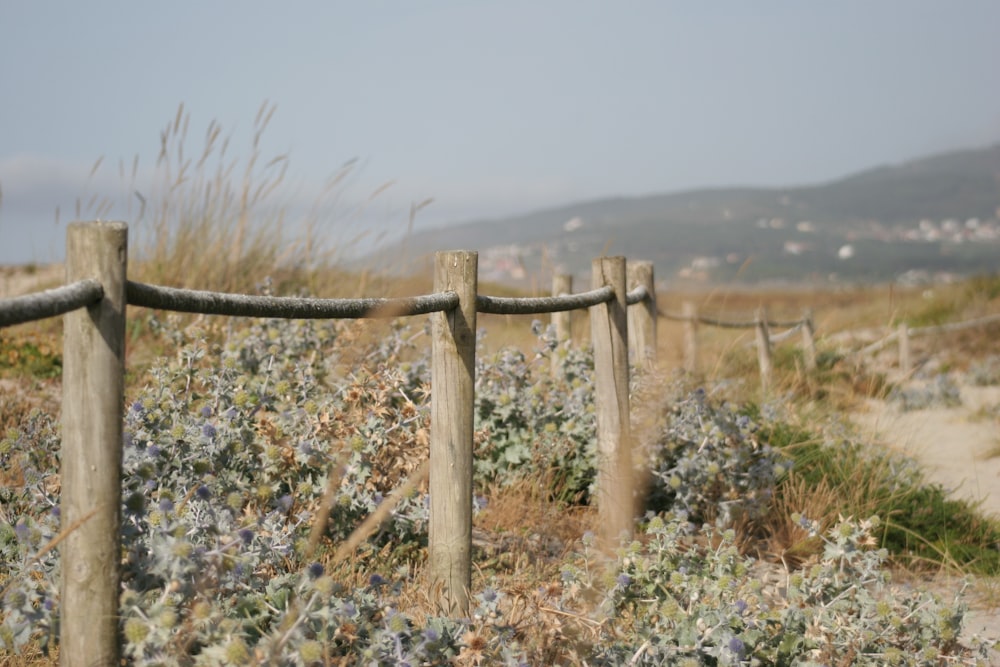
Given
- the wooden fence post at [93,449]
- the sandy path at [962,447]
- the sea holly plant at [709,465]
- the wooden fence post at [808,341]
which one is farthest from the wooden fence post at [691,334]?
the wooden fence post at [93,449]

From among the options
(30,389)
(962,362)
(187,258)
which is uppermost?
(187,258)

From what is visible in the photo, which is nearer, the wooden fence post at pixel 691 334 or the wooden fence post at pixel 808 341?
the wooden fence post at pixel 691 334

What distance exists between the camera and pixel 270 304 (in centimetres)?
243

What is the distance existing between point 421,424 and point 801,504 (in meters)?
2.03

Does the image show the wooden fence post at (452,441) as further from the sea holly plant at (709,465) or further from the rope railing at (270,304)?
the sea holly plant at (709,465)

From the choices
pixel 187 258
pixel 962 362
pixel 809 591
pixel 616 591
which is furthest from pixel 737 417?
pixel 962 362

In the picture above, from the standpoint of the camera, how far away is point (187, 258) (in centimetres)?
709

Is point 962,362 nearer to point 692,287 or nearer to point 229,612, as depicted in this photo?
point 692,287

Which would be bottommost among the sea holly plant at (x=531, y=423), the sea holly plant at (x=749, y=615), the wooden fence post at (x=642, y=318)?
the sea holly plant at (x=749, y=615)

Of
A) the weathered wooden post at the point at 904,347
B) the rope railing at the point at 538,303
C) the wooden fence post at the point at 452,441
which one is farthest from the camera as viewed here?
the weathered wooden post at the point at 904,347

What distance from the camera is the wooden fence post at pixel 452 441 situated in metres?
3.02

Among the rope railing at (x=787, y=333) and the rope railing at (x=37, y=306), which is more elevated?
the rope railing at (x=37, y=306)

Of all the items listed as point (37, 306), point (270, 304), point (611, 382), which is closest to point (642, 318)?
point (611, 382)

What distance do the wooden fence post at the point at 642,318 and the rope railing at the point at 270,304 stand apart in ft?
7.65
